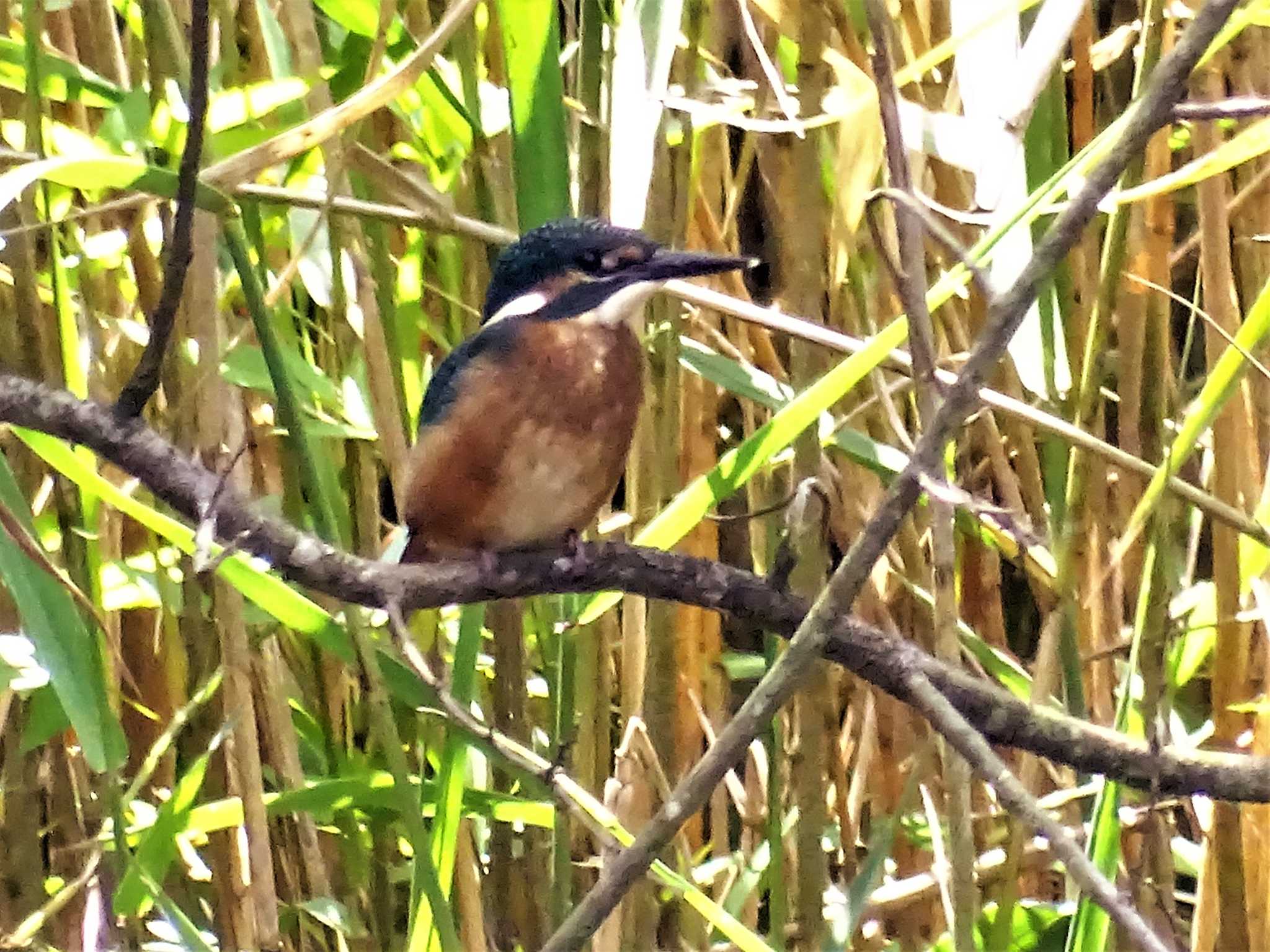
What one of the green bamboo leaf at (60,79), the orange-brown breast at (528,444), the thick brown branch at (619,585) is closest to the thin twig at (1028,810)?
the thick brown branch at (619,585)

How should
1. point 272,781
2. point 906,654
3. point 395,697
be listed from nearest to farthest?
point 906,654 < point 395,697 < point 272,781

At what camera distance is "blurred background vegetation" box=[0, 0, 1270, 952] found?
0.66 metres

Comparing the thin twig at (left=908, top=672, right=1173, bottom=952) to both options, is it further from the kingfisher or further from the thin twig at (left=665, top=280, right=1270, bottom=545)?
the kingfisher

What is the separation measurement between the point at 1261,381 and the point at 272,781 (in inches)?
31.3

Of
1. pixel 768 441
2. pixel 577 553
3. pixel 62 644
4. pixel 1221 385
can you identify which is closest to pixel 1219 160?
pixel 1221 385

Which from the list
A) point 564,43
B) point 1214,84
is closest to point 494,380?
point 564,43

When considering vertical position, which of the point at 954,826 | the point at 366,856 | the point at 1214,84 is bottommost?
the point at 366,856

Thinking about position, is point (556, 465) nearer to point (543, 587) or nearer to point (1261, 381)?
point (543, 587)

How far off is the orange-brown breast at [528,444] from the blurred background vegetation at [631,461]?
4 centimetres

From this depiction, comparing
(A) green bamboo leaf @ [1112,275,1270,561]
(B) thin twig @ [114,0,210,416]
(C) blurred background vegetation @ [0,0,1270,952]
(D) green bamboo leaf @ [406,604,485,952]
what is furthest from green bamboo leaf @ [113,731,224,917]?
(A) green bamboo leaf @ [1112,275,1270,561]

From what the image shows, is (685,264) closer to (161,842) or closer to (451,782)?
(451,782)

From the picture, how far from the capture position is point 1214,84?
0.91 m

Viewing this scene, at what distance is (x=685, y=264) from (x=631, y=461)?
0.16m

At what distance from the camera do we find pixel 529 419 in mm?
931
